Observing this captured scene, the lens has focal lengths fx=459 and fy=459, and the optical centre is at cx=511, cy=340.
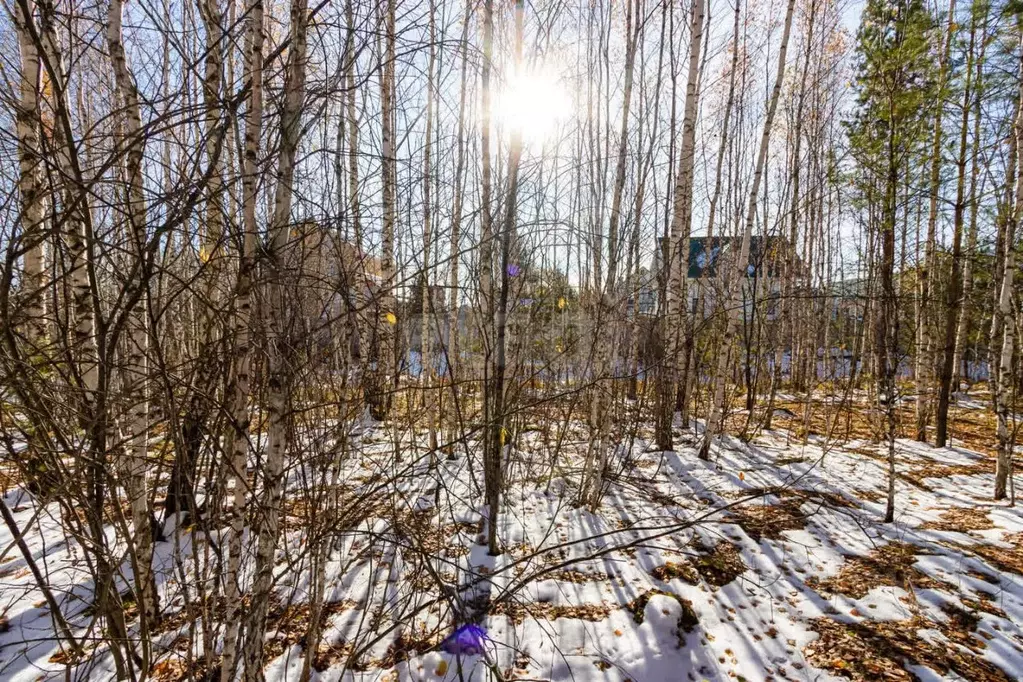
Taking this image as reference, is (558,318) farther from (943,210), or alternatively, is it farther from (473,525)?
(473,525)

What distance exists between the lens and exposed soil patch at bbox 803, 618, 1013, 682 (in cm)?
252

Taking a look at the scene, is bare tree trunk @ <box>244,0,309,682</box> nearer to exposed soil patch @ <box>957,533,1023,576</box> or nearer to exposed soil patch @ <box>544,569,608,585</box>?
exposed soil patch @ <box>544,569,608,585</box>

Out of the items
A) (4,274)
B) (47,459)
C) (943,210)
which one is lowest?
(47,459)

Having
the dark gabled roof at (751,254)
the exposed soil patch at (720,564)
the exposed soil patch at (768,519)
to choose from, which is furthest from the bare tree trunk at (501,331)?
the dark gabled roof at (751,254)

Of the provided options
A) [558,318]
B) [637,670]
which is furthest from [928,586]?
[558,318]

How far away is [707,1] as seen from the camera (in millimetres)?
6477

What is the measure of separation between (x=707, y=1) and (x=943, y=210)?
565 centimetres

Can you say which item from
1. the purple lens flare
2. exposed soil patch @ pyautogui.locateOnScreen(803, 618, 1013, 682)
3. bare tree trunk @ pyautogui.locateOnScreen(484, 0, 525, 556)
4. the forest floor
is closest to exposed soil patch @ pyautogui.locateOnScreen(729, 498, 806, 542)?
the forest floor

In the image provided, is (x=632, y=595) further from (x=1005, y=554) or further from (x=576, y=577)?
(x=1005, y=554)

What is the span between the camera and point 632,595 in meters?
3.30

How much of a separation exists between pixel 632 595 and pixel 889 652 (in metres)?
1.47

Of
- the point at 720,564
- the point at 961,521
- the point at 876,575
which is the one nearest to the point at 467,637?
the point at 720,564

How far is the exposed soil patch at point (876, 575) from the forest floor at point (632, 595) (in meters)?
0.02

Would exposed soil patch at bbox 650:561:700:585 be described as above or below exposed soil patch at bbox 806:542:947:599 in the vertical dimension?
below
